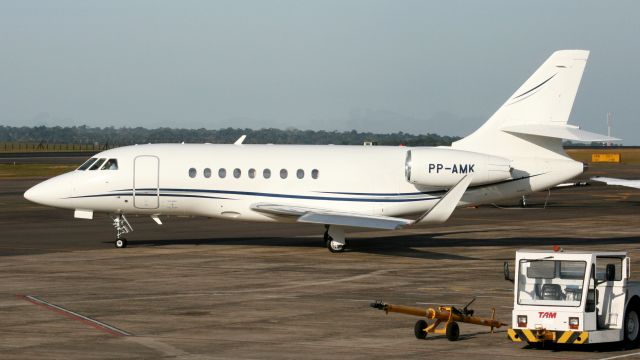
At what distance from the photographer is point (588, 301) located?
1864 centimetres

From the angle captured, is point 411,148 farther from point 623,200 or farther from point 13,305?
point 623,200

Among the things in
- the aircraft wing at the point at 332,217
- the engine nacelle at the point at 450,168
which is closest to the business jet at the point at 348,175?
the engine nacelle at the point at 450,168

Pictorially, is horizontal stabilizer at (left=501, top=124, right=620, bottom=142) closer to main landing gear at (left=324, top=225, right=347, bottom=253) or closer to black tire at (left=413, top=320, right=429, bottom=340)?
main landing gear at (left=324, top=225, right=347, bottom=253)

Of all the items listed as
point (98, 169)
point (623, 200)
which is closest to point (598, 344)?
point (98, 169)

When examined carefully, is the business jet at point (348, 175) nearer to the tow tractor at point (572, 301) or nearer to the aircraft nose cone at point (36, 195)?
the aircraft nose cone at point (36, 195)

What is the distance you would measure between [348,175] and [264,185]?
2.79 meters

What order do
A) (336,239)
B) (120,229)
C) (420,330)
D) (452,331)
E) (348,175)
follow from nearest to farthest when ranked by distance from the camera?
1. (452,331)
2. (420,330)
3. (336,239)
4. (348,175)
5. (120,229)

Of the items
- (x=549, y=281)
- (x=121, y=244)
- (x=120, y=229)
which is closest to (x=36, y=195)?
(x=120, y=229)

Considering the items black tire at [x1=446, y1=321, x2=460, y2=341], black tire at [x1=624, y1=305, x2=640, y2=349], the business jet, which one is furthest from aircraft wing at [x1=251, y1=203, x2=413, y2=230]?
black tire at [x1=624, y1=305, x2=640, y2=349]

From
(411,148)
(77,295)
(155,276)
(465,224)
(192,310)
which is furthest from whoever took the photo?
(465,224)

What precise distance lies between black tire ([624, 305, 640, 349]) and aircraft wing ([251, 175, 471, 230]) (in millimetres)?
12131

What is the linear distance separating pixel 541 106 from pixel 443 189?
4269 mm

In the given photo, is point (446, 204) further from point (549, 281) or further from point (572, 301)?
point (572, 301)

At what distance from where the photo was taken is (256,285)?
27.9 meters
